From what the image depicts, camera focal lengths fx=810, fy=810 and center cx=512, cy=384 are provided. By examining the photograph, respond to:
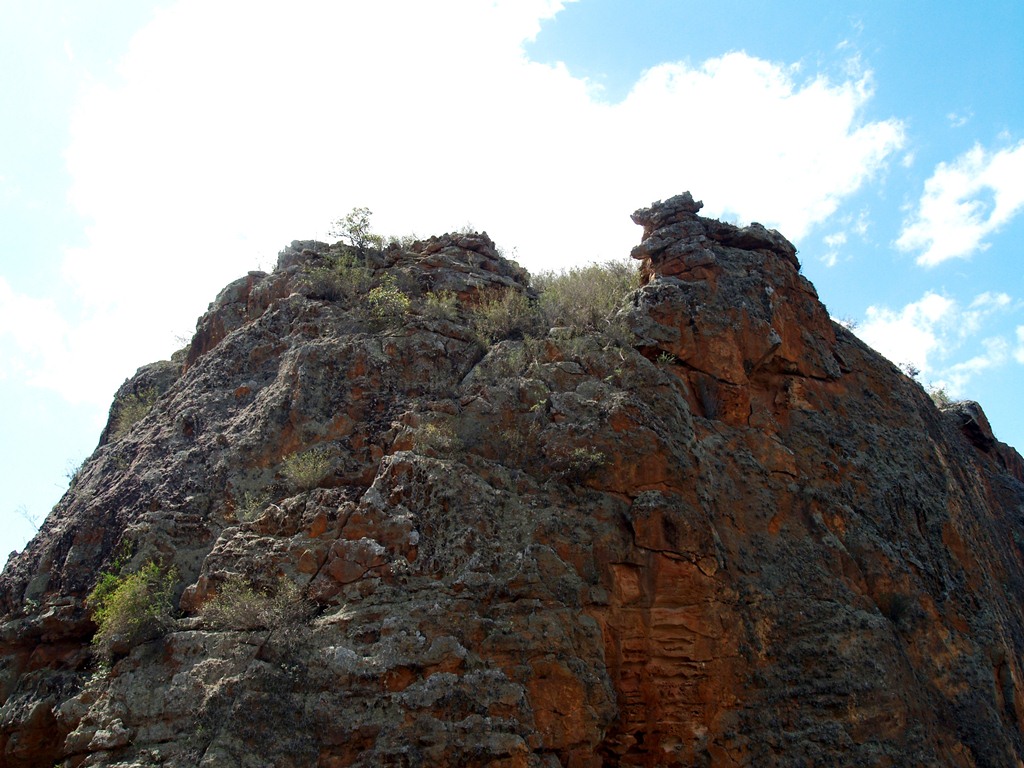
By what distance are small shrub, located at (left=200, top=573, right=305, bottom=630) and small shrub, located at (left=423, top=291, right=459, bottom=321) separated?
16.3 feet

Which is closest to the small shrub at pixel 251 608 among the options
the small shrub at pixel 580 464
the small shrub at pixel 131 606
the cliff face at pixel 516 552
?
the cliff face at pixel 516 552

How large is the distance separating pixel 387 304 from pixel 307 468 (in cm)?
330

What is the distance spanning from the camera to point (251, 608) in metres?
8.27

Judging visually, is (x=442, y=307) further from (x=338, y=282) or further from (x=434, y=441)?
(x=434, y=441)

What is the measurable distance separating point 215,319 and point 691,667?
923 cm

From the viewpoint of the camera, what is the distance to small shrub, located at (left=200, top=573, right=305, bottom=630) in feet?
27.0

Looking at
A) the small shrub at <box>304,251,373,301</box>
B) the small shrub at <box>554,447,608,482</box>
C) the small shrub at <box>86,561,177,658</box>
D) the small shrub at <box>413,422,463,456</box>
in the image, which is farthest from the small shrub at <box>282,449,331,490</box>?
the small shrub at <box>304,251,373,301</box>

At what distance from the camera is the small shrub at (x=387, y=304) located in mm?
11984

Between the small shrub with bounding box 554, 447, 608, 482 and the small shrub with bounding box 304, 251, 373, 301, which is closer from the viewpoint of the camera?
the small shrub with bounding box 554, 447, 608, 482

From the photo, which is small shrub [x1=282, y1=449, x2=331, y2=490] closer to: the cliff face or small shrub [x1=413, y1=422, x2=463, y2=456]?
the cliff face

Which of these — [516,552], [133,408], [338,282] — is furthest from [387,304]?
[516,552]

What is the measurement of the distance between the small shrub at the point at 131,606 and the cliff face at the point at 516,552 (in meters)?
0.14

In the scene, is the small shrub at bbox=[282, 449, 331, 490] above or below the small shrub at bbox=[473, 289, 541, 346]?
below

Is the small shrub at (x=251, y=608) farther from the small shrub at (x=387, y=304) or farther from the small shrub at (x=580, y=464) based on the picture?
the small shrub at (x=387, y=304)
